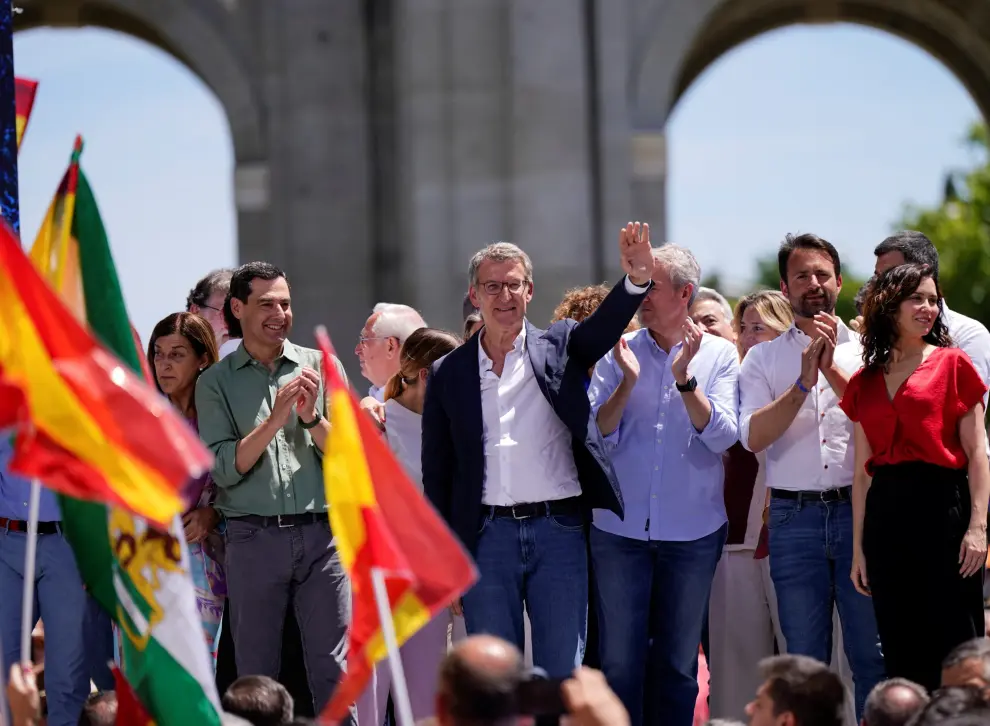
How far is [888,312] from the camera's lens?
673 cm

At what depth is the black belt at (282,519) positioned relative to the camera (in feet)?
22.7

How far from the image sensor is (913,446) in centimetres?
661

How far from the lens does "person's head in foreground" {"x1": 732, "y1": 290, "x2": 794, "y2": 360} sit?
8.20 m

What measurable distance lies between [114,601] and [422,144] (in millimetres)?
8357

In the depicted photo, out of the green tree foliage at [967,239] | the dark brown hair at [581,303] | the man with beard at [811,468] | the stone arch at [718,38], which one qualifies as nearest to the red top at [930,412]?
the man with beard at [811,468]

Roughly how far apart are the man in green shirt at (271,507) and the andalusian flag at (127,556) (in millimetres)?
1200

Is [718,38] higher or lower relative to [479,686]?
higher

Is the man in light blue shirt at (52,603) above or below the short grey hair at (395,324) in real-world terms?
below

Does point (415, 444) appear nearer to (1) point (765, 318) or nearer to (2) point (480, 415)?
(2) point (480, 415)

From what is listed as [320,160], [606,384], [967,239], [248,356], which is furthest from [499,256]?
[967,239]

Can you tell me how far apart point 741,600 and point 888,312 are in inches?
73.3

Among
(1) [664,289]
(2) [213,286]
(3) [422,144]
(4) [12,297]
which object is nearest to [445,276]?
(3) [422,144]

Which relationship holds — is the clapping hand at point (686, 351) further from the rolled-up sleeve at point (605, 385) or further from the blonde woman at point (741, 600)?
the blonde woman at point (741, 600)

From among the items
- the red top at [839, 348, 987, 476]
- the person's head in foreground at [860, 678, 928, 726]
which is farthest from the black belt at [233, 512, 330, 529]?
the person's head in foreground at [860, 678, 928, 726]
